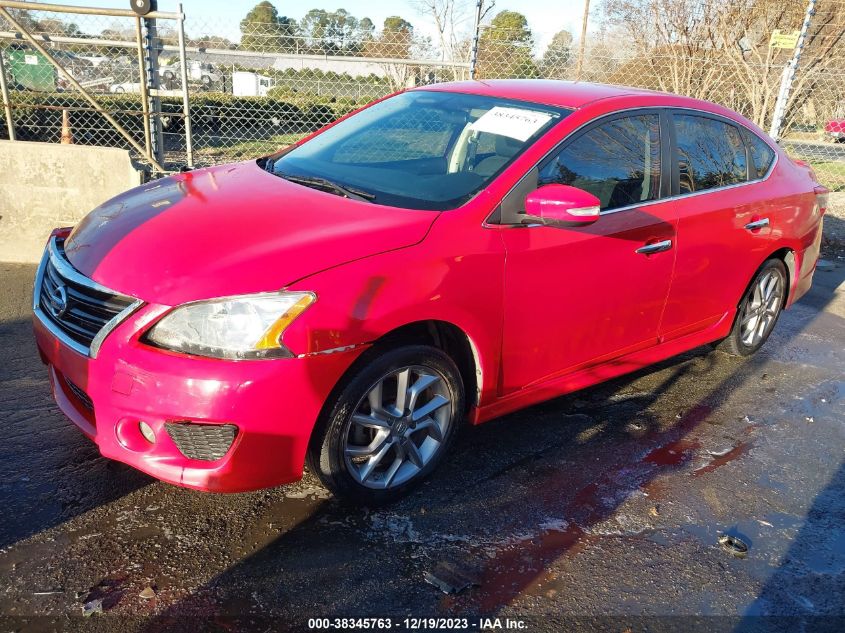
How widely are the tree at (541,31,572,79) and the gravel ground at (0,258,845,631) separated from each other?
6.43m

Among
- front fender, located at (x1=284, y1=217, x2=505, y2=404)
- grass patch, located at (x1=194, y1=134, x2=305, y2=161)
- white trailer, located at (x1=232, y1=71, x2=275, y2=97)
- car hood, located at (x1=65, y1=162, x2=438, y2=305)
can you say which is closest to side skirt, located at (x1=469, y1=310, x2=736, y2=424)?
front fender, located at (x1=284, y1=217, x2=505, y2=404)

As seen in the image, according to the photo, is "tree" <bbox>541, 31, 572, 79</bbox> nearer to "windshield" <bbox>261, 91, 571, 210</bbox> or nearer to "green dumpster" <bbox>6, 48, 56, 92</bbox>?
"windshield" <bbox>261, 91, 571, 210</bbox>

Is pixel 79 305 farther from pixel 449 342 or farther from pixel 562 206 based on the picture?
pixel 562 206

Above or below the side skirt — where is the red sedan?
above

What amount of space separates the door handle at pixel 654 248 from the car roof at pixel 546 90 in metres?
0.78

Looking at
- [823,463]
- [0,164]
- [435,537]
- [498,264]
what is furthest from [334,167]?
[0,164]

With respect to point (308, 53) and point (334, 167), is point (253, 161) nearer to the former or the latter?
point (334, 167)

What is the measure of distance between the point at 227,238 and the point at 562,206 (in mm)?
1381

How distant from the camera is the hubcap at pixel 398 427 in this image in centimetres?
281

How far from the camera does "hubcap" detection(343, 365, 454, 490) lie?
9.23 feet

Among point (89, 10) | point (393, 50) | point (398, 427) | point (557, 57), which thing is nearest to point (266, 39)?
point (89, 10)

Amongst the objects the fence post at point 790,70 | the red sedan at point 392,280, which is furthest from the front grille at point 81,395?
the fence post at point 790,70

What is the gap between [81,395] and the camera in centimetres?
277

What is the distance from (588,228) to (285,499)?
1.85 metres
